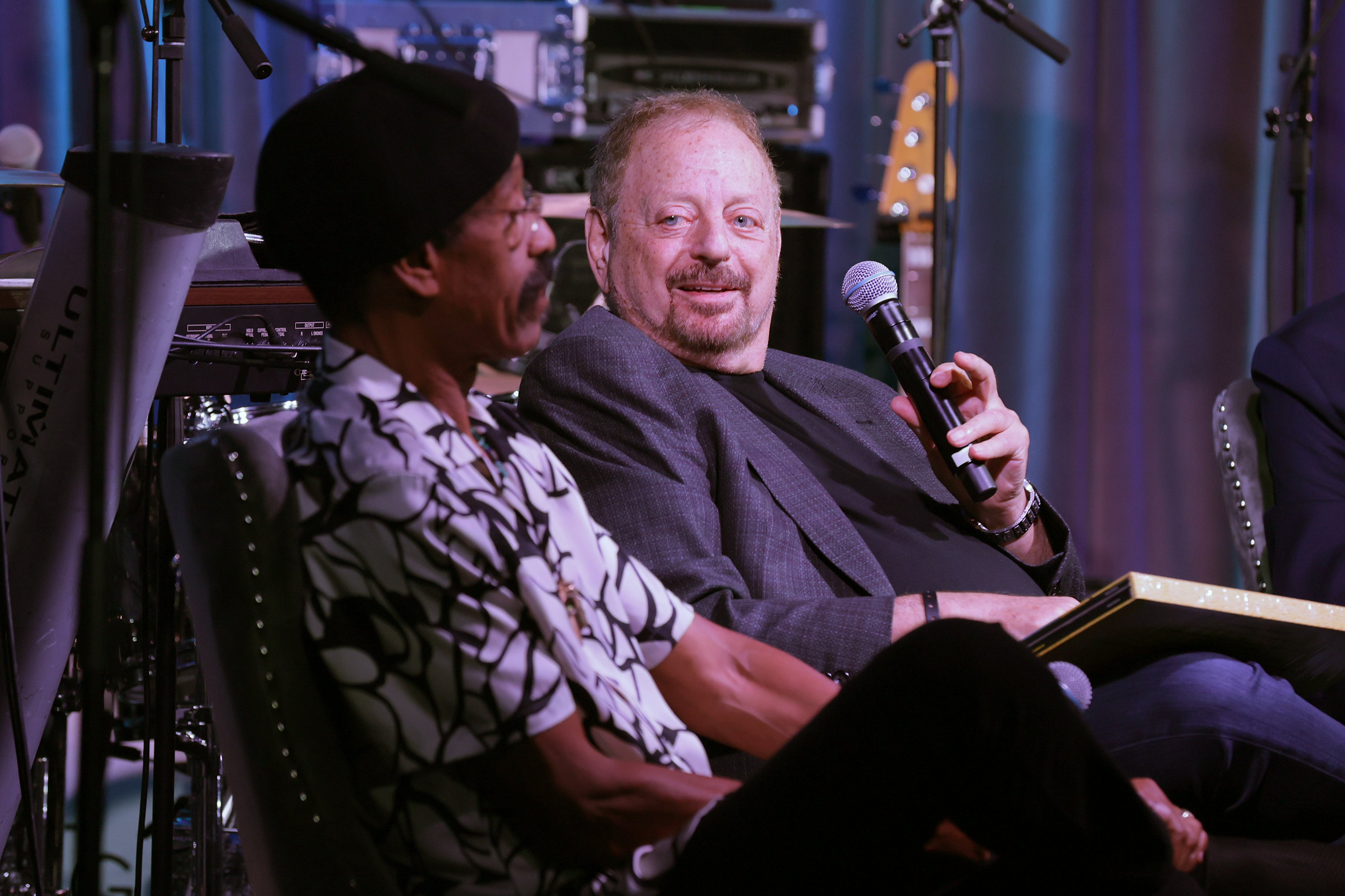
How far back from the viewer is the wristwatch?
163 centimetres

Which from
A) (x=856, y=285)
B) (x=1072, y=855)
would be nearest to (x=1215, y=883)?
(x=1072, y=855)

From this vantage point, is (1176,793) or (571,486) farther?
(1176,793)

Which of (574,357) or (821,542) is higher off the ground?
(574,357)

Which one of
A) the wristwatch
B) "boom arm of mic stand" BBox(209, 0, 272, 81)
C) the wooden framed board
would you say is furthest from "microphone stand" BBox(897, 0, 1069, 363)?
"boom arm of mic stand" BBox(209, 0, 272, 81)

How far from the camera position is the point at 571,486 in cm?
102

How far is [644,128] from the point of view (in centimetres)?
165

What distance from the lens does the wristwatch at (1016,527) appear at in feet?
5.35

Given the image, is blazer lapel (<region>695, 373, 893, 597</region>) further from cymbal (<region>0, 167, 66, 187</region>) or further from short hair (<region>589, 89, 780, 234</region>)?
cymbal (<region>0, 167, 66, 187</region>)

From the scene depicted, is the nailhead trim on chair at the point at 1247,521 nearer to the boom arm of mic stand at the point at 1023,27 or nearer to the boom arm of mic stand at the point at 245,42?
the boom arm of mic stand at the point at 1023,27

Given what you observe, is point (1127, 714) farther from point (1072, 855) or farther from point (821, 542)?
point (1072, 855)

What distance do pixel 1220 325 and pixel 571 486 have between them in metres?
3.03

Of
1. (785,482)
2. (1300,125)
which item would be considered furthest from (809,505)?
(1300,125)

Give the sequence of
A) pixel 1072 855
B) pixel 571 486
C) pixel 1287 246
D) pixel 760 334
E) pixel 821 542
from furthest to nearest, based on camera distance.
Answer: pixel 1287 246 < pixel 760 334 < pixel 821 542 < pixel 571 486 < pixel 1072 855

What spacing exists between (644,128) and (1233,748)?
1.04 meters
